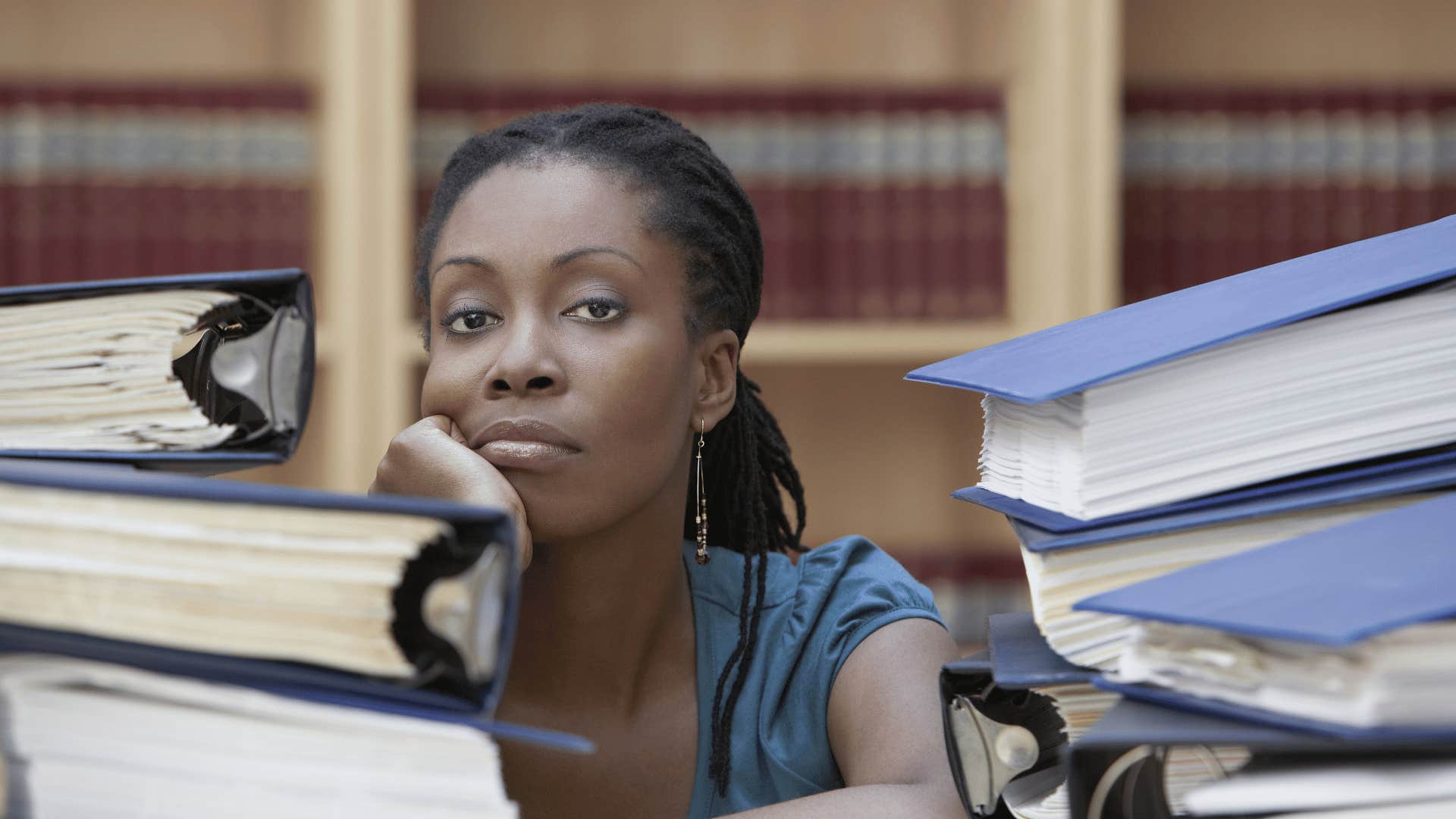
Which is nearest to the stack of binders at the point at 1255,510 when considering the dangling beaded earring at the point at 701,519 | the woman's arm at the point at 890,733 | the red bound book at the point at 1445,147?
the woman's arm at the point at 890,733

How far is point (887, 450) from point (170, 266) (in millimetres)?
1258

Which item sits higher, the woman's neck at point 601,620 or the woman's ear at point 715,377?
the woman's ear at point 715,377

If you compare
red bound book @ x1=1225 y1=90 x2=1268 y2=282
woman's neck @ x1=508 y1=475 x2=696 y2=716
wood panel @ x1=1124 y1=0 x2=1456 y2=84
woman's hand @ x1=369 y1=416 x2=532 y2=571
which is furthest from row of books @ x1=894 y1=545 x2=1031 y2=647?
woman's hand @ x1=369 y1=416 x2=532 y2=571

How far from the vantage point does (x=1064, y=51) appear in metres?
2.13

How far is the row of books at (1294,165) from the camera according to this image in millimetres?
2199

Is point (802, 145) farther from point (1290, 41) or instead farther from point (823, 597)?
point (823, 597)

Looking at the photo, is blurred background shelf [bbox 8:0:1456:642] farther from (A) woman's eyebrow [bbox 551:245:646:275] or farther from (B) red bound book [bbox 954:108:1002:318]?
(A) woman's eyebrow [bbox 551:245:646:275]

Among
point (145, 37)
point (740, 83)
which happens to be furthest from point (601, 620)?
point (145, 37)

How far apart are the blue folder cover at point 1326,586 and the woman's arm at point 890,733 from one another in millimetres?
254

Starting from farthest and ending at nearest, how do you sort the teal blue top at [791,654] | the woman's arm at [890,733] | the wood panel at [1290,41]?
the wood panel at [1290,41]
the teal blue top at [791,654]
the woman's arm at [890,733]

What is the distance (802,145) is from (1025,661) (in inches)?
68.9

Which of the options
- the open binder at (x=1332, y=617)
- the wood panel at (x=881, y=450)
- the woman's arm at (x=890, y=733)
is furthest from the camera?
the wood panel at (x=881, y=450)

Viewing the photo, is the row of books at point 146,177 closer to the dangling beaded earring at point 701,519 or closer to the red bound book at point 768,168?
the red bound book at point 768,168

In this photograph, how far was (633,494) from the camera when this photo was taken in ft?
2.82
